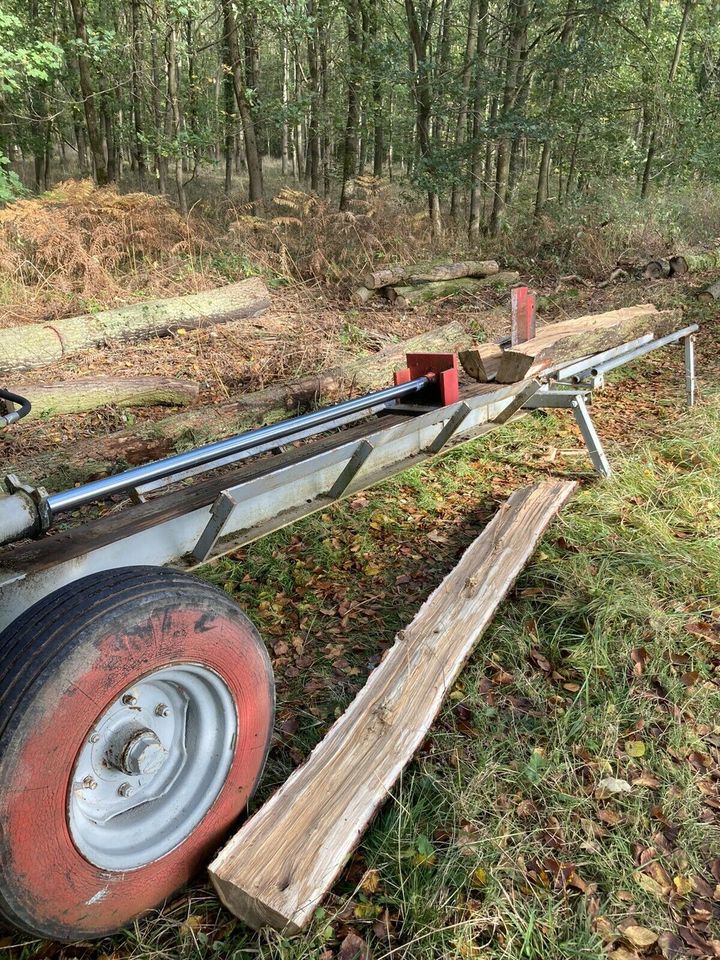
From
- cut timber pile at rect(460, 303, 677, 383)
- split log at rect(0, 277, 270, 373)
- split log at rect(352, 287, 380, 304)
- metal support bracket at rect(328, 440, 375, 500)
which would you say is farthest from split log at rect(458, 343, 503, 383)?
split log at rect(352, 287, 380, 304)

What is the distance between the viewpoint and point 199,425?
233 inches

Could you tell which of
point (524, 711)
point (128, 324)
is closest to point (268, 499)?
point (524, 711)

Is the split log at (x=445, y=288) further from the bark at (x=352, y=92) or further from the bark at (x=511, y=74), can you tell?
the bark at (x=352, y=92)

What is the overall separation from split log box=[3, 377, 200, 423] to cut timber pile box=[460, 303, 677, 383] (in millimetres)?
3133

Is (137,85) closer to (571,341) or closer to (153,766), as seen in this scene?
(571,341)

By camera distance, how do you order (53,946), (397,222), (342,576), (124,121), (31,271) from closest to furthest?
(53,946) < (342,576) < (31,271) < (397,222) < (124,121)

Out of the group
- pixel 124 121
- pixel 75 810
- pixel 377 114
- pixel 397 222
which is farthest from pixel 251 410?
pixel 124 121

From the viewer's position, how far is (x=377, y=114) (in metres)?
16.0

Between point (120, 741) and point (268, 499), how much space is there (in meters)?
1.23

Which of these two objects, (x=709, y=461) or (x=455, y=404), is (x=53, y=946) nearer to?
(x=455, y=404)

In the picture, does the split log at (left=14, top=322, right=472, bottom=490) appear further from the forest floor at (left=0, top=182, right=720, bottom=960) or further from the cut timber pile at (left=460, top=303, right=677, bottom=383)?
the cut timber pile at (left=460, top=303, right=677, bottom=383)

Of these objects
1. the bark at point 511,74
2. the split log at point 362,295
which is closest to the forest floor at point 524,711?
the split log at point 362,295

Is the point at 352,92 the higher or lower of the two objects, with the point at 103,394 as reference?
higher

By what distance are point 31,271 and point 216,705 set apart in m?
8.28
